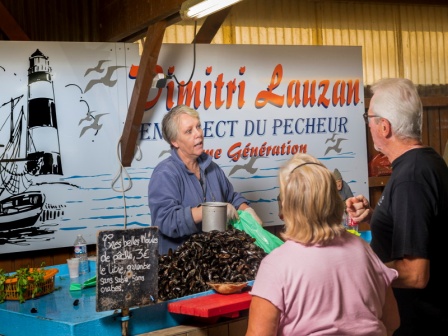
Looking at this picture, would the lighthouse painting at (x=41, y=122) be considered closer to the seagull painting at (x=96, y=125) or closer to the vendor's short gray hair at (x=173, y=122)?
the seagull painting at (x=96, y=125)

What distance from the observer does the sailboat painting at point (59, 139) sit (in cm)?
597

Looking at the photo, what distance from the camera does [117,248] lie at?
9.32 feet

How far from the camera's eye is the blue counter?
9.66 feet

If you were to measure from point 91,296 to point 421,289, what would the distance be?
1.58 m

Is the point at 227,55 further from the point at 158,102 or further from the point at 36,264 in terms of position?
the point at 36,264

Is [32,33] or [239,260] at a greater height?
[32,33]

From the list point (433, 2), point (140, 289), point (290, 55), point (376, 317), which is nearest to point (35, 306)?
point (140, 289)

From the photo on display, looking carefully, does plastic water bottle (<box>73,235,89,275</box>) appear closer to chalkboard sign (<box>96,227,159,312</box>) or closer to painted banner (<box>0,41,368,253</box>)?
chalkboard sign (<box>96,227,159,312</box>)

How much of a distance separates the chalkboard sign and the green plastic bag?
1096mm

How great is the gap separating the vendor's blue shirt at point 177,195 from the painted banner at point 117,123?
1.78 metres

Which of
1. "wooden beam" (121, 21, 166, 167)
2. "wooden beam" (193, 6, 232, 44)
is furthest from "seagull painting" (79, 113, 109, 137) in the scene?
"wooden beam" (193, 6, 232, 44)

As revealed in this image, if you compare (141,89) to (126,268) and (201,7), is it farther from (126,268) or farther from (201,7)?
(126,268)

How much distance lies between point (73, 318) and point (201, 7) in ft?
8.41

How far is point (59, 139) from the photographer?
6090 mm
